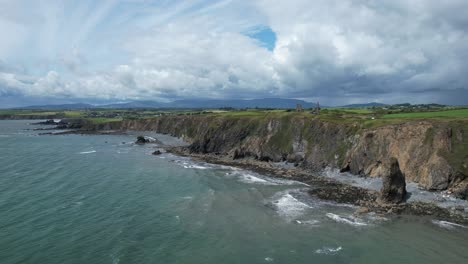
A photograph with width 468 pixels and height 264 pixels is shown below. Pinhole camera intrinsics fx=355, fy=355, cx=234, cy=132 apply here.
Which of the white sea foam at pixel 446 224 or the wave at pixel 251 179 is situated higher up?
the white sea foam at pixel 446 224

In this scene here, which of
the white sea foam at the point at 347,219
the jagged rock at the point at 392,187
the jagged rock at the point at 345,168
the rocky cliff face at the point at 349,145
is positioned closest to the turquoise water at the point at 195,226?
the white sea foam at the point at 347,219

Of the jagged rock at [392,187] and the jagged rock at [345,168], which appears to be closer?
the jagged rock at [392,187]

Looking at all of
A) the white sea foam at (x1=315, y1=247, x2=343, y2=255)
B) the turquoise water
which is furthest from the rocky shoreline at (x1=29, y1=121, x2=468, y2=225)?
the white sea foam at (x1=315, y1=247, x2=343, y2=255)

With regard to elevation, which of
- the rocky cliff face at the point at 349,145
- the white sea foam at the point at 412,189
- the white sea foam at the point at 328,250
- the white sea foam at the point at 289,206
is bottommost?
the white sea foam at the point at 328,250

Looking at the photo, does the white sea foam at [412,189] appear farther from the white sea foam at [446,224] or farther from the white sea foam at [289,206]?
the white sea foam at [289,206]

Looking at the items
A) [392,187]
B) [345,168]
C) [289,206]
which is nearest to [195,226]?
[289,206]

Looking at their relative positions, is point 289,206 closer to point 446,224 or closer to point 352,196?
point 352,196

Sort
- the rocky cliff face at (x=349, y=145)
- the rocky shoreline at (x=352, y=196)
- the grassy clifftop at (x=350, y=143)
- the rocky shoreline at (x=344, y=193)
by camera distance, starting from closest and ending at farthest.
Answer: the rocky shoreline at (x=352, y=196) → the rocky shoreline at (x=344, y=193) → the rocky cliff face at (x=349, y=145) → the grassy clifftop at (x=350, y=143)
